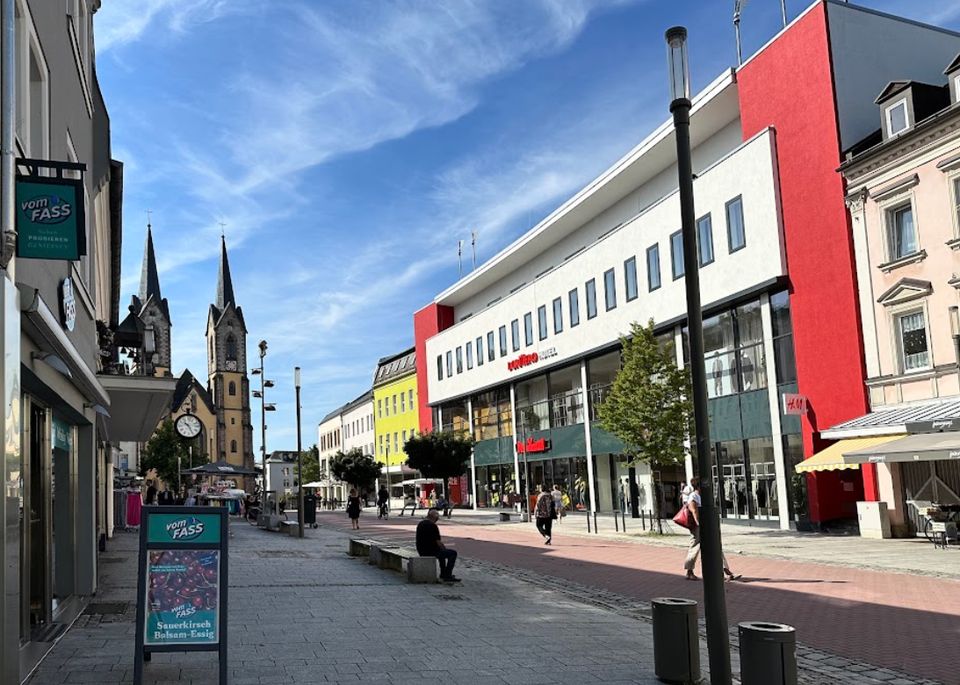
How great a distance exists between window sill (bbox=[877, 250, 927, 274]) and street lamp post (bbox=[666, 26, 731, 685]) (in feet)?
61.3

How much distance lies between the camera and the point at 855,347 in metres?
26.1

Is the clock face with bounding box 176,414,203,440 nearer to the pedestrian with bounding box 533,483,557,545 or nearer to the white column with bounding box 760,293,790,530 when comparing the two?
the pedestrian with bounding box 533,483,557,545

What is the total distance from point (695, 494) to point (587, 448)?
25.5m

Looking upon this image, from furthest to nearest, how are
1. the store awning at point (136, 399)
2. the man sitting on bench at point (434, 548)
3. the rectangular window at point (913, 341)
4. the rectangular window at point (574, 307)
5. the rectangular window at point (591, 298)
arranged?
the rectangular window at point (574, 307), the rectangular window at point (591, 298), the rectangular window at point (913, 341), the store awning at point (136, 399), the man sitting on bench at point (434, 548)

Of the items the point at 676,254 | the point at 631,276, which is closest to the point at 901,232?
the point at 676,254

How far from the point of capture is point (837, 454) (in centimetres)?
2506

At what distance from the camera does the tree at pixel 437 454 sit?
A: 52.0 meters

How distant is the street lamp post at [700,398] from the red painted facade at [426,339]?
186 feet

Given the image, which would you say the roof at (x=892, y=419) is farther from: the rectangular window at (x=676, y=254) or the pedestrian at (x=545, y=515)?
the rectangular window at (x=676, y=254)

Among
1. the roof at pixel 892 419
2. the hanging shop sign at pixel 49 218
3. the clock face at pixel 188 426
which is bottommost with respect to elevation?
the roof at pixel 892 419

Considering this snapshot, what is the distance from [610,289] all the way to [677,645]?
32.4 m

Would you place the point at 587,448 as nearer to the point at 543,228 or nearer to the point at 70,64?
the point at 543,228

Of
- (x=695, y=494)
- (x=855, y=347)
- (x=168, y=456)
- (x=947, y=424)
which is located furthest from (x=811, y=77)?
(x=168, y=456)

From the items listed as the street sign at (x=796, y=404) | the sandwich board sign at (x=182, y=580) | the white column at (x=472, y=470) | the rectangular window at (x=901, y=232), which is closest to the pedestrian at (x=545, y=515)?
the street sign at (x=796, y=404)
